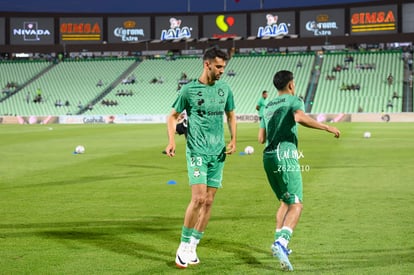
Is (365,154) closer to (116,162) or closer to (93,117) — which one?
(116,162)

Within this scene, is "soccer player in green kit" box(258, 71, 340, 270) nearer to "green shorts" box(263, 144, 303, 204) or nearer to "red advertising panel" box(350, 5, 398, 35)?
"green shorts" box(263, 144, 303, 204)

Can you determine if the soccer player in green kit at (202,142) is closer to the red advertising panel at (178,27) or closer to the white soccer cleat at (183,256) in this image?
the white soccer cleat at (183,256)

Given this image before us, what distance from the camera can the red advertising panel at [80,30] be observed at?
87250mm

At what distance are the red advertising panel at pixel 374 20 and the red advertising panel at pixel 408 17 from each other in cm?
90

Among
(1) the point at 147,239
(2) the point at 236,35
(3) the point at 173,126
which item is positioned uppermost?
(2) the point at 236,35

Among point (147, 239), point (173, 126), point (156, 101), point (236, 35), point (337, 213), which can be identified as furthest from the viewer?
point (236, 35)

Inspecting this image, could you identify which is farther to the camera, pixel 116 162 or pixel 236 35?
pixel 236 35

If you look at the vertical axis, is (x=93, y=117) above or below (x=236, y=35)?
below

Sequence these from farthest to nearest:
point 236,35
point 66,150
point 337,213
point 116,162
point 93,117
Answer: point 236,35, point 93,117, point 66,150, point 116,162, point 337,213

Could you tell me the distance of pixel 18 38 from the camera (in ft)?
287

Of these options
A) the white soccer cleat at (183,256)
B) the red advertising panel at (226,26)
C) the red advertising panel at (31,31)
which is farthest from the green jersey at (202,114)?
the red advertising panel at (31,31)

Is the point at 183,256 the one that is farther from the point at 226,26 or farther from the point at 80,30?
the point at 80,30

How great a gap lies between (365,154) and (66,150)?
12069 mm

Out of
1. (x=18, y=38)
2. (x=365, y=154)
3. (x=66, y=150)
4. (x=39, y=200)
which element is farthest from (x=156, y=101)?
(x=39, y=200)
